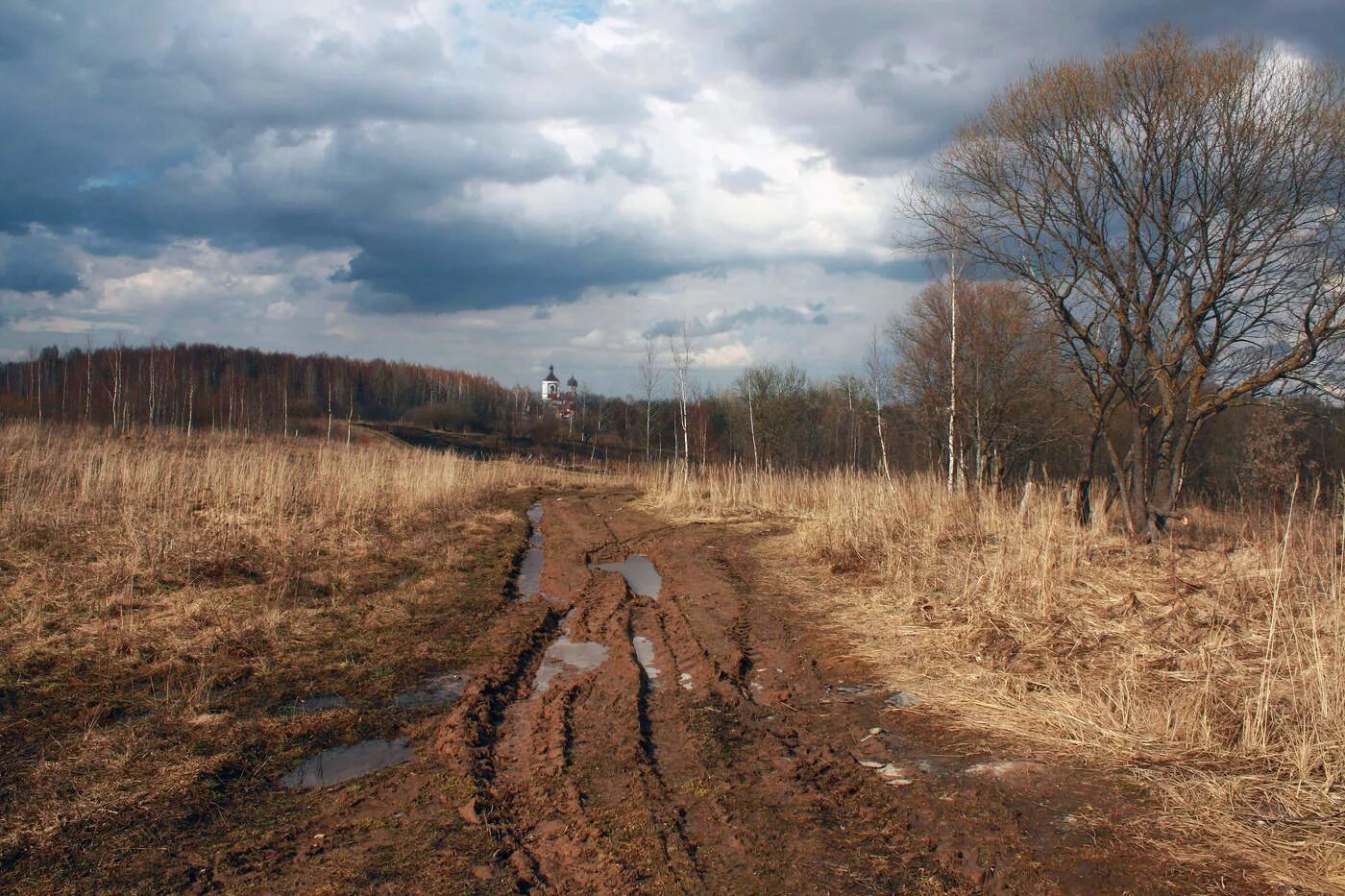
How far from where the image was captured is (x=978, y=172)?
1126 centimetres

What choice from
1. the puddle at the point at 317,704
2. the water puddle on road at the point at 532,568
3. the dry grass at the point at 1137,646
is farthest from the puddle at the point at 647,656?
the water puddle on road at the point at 532,568

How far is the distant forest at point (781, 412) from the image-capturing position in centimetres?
2169

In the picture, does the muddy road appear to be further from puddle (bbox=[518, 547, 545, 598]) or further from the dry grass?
puddle (bbox=[518, 547, 545, 598])

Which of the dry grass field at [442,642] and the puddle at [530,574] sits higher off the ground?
the dry grass field at [442,642]

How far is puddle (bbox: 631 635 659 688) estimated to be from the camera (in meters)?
5.81

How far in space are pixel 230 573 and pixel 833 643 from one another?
19.8 feet

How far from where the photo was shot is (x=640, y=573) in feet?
35.2

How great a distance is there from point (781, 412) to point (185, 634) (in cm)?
3542

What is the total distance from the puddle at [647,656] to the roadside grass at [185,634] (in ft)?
4.42

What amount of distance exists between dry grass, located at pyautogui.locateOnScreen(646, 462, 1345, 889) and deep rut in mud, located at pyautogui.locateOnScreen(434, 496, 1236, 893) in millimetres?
425

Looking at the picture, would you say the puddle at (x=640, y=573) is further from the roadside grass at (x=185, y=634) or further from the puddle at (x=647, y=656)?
the puddle at (x=647, y=656)

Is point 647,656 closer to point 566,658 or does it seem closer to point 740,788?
point 566,658

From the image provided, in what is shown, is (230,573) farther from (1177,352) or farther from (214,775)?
(1177,352)

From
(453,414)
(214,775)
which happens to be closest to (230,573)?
(214,775)
